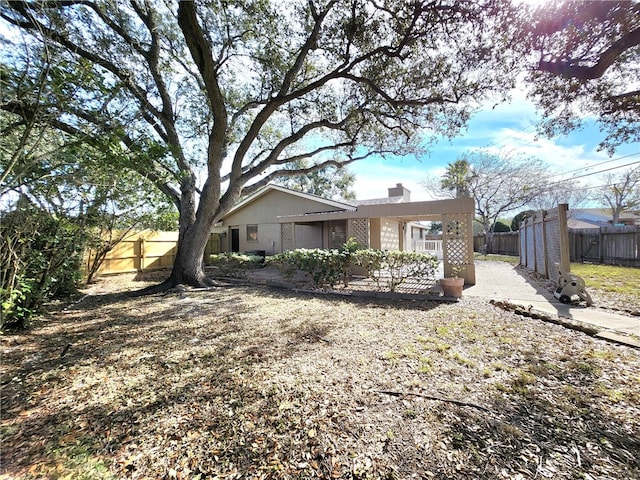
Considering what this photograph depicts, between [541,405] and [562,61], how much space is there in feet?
18.9

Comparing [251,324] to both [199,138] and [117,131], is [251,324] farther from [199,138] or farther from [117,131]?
[199,138]

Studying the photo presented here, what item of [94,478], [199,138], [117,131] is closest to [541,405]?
[94,478]

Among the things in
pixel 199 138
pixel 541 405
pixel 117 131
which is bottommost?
pixel 541 405

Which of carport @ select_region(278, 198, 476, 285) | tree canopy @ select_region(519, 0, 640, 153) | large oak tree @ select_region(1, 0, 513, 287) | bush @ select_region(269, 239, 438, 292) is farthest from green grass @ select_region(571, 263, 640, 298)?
large oak tree @ select_region(1, 0, 513, 287)

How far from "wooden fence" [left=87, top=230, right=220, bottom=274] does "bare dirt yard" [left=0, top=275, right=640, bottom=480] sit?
794cm

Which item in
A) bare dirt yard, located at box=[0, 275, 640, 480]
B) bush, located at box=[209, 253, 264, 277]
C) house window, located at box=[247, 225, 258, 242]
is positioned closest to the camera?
bare dirt yard, located at box=[0, 275, 640, 480]

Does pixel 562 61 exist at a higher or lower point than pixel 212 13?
lower

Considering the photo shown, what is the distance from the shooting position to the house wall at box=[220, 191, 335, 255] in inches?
586

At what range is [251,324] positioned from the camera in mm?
5223

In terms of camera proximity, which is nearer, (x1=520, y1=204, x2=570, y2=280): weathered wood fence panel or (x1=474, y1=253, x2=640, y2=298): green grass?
(x1=520, y1=204, x2=570, y2=280): weathered wood fence panel

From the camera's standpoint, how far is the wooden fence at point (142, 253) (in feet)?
39.1

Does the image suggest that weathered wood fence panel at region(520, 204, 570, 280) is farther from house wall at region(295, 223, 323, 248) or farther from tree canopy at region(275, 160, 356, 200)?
tree canopy at region(275, 160, 356, 200)

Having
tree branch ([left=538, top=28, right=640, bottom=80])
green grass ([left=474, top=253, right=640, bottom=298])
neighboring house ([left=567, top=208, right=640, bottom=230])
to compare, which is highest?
tree branch ([left=538, top=28, right=640, bottom=80])

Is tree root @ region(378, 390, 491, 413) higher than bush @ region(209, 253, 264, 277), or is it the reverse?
bush @ region(209, 253, 264, 277)
